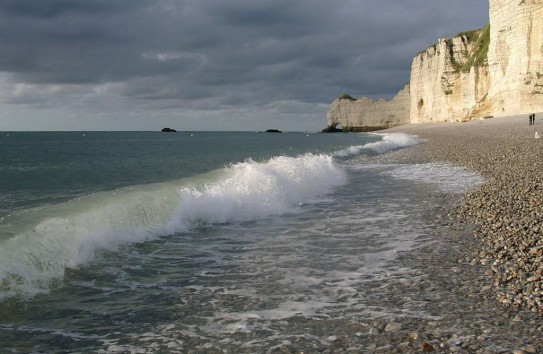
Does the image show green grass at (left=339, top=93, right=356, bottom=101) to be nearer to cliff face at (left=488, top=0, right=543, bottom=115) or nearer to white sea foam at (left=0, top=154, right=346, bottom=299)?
cliff face at (left=488, top=0, right=543, bottom=115)

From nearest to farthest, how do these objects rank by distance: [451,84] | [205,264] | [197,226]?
[205,264], [197,226], [451,84]

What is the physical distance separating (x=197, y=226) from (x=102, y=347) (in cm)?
641

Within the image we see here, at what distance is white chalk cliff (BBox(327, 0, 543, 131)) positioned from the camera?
180 feet

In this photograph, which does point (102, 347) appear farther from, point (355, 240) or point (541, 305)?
point (355, 240)

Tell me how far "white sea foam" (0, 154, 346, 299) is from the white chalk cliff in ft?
164

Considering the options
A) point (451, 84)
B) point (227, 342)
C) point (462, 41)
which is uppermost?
point (462, 41)

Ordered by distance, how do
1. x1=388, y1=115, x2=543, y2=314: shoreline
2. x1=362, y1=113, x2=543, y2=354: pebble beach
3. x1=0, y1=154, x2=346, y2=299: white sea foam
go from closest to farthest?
x1=362, y1=113, x2=543, y2=354: pebble beach < x1=388, y1=115, x2=543, y2=314: shoreline < x1=0, y1=154, x2=346, y2=299: white sea foam

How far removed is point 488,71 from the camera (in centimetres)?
7194

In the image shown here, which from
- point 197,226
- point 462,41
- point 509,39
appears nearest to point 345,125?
point 462,41

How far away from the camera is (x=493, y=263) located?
646cm

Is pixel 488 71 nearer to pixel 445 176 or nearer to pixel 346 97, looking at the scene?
pixel 445 176

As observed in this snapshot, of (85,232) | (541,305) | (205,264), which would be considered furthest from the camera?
(85,232)

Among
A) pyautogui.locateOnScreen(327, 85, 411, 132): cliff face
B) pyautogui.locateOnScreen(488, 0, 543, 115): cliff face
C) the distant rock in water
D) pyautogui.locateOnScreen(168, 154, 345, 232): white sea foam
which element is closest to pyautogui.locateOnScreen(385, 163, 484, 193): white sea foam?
pyautogui.locateOnScreen(168, 154, 345, 232): white sea foam

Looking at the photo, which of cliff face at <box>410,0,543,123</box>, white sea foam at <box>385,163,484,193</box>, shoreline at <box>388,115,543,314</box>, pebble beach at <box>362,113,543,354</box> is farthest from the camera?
cliff face at <box>410,0,543,123</box>
